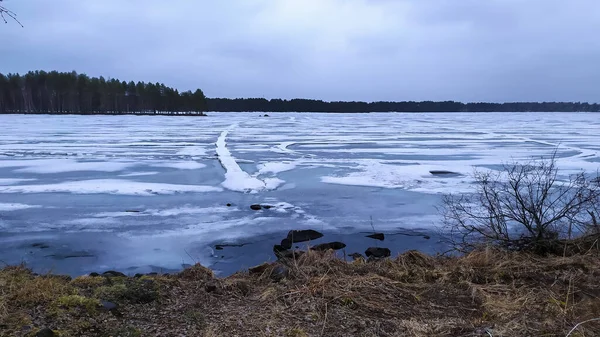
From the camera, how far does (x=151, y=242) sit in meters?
7.68

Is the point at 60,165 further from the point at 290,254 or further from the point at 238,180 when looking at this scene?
the point at 290,254

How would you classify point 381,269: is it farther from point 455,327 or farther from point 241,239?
point 241,239

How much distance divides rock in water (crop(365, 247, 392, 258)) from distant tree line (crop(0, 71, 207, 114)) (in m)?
94.9

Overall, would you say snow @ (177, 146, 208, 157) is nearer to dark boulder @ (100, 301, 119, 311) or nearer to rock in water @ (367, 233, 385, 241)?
rock in water @ (367, 233, 385, 241)

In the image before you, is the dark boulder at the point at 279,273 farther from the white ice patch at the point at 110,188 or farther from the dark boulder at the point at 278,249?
the white ice patch at the point at 110,188

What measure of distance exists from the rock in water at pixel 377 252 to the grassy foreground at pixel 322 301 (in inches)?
54.5

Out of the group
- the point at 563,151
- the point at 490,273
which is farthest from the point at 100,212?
the point at 563,151

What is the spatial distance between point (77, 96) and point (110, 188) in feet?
309

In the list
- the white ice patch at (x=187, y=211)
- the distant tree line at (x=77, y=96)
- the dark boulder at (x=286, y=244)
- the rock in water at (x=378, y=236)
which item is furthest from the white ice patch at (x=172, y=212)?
the distant tree line at (x=77, y=96)

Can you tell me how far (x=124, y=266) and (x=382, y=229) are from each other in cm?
441

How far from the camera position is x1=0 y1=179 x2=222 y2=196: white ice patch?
11.4 meters

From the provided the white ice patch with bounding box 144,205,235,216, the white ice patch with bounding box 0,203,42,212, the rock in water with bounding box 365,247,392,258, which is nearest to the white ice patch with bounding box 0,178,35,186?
the white ice patch with bounding box 0,203,42,212

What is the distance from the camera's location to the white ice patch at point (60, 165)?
14805mm

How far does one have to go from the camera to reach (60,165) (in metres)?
15.8
